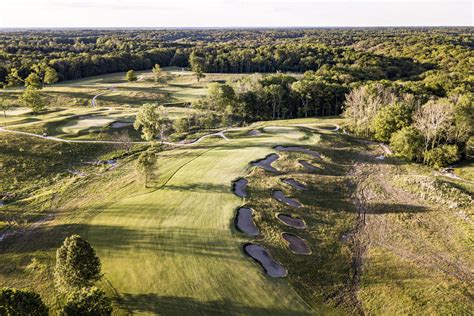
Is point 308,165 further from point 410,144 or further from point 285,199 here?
point 410,144

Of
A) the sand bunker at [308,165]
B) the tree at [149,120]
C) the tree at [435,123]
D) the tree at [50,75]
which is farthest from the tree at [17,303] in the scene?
the tree at [50,75]

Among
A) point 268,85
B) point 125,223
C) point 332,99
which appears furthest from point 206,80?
point 125,223

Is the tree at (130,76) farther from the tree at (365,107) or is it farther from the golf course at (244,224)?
the tree at (365,107)

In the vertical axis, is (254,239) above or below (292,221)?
below

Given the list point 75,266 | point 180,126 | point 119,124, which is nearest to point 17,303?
point 75,266

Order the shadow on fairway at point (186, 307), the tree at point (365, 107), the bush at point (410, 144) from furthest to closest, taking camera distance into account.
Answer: the tree at point (365, 107), the bush at point (410, 144), the shadow on fairway at point (186, 307)

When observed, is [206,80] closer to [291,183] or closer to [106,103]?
[106,103]
